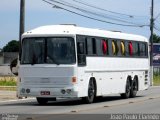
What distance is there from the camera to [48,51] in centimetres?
2498

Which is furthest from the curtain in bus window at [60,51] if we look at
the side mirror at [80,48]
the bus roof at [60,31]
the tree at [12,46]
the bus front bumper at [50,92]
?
the tree at [12,46]

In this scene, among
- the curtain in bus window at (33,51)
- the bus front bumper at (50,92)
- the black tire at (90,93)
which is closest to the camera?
the bus front bumper at (50,92)

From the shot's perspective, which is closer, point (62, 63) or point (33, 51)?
point (62, 63)

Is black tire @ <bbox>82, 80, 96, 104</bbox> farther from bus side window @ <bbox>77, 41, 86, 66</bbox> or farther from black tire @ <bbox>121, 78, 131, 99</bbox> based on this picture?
black tire @ <bbox>121, 78, 131, 99</bbox>

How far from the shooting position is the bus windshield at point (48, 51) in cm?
2475

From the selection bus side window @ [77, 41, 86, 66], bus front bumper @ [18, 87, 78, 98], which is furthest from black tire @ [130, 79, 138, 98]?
bus front bumper @ [18, 87, 78, 98]

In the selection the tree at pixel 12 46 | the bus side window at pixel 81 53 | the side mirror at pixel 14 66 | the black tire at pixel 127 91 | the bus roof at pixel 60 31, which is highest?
the tree at pixel 12 46

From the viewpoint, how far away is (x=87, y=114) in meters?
19.9

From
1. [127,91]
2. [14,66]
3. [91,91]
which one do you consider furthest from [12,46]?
[91,91]

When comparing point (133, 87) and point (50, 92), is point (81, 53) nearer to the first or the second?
point (50, 92)

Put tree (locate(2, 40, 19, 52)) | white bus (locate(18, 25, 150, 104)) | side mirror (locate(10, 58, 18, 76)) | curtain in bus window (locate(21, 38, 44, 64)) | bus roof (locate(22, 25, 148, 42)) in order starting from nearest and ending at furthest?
white bus (locate(18, 25, 150, 104)), bus roof (locate(22, 25, 148, 42)), curtain in bus window (locate(21, 38, 44, 64)), side mirror (locate(10, 58, 18, 76)), tree (locate(2, 40, 19, 52))

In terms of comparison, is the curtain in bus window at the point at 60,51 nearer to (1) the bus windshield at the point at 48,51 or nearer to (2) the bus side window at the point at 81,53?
(1) the bus windshield at the point at 48,51

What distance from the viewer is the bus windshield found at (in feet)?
81.2

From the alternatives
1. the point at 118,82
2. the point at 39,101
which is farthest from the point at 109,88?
the point at 39,101
